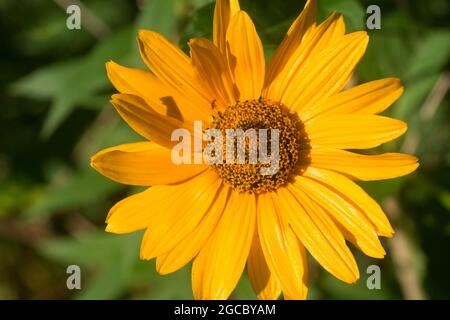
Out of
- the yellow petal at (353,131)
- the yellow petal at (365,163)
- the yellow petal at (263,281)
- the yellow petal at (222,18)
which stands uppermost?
the yellow petal at (222,18)

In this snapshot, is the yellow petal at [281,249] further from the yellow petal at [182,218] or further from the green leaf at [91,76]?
the green leaf at [91,76]

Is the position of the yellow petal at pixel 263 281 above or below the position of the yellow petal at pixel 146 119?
below

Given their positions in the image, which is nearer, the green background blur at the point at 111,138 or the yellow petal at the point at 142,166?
the yellow petal at the point at 142,166

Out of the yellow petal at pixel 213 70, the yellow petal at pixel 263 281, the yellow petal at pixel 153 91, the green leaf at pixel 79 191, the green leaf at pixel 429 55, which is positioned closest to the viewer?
the yellow petal at pixel 213 70

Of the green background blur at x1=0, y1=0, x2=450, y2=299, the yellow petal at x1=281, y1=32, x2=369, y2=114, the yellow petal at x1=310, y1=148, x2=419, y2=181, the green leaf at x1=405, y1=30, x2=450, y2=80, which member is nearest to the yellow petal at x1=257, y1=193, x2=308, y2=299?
the yellow petal at x1=310, y1=148, x2=419, y2=181

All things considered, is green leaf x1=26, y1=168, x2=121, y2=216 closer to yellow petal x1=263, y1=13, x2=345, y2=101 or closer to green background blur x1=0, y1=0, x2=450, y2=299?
green background blur x1=0, y1=0, x2=450, y2=299

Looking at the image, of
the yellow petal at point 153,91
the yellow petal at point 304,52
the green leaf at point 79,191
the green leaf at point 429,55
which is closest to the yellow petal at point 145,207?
the yellow petal at point 153,91

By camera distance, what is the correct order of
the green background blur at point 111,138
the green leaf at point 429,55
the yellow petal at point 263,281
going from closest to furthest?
the yellow petal at point 263,281
the green background blur at point 111,138
the green leaf at point 429,55
